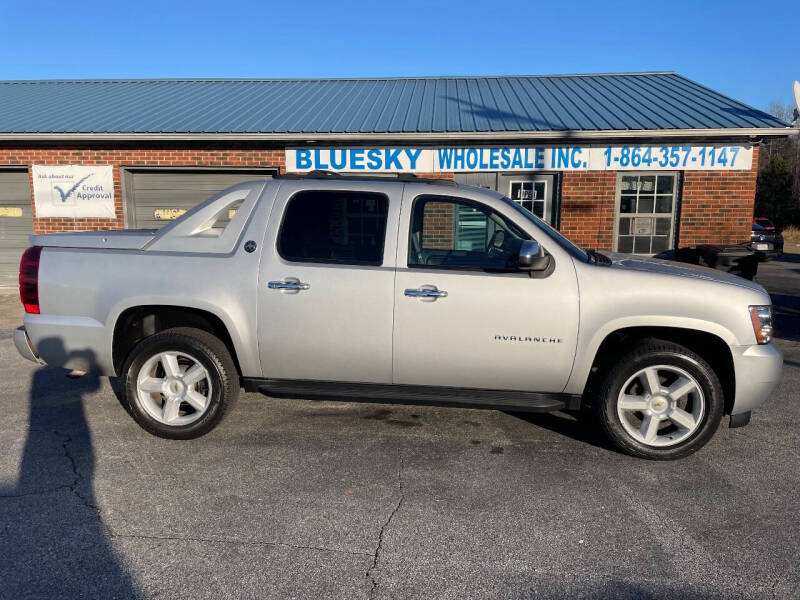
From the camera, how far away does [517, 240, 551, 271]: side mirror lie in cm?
373

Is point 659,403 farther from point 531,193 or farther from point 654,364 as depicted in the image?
point 531,193

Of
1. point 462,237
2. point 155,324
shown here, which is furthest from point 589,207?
point 155,324

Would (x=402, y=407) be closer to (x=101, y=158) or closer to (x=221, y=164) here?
(x=221, y=164)

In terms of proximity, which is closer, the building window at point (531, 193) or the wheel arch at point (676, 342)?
the wheel arch at point (676, 342)

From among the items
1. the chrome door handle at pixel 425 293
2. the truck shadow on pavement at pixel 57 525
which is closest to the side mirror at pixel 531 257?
the chrome door handle at pixel 425 293

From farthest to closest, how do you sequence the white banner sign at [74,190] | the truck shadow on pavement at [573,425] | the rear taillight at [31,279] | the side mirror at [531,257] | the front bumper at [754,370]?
1. the white banner sign at [74,190]
2. the truck shadow on pavement at [573,425]
3. the rear taillight at [31,279]
4. the front bumper at [754,370]
5. the side mirror at [531,257]

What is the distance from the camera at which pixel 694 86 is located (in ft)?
41.3

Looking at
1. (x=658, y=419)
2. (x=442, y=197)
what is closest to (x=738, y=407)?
(x=658, y=419)

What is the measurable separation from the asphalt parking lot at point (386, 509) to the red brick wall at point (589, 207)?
18.6 feet

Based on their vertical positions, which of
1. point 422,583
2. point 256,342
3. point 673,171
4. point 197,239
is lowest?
point 422,583

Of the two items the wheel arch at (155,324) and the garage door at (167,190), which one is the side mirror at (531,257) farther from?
the garage door at (167,190)

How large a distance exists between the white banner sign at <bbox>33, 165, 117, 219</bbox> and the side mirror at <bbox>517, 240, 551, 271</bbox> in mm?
9366

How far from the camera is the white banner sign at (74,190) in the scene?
10805 mm

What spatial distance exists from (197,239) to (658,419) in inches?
134
